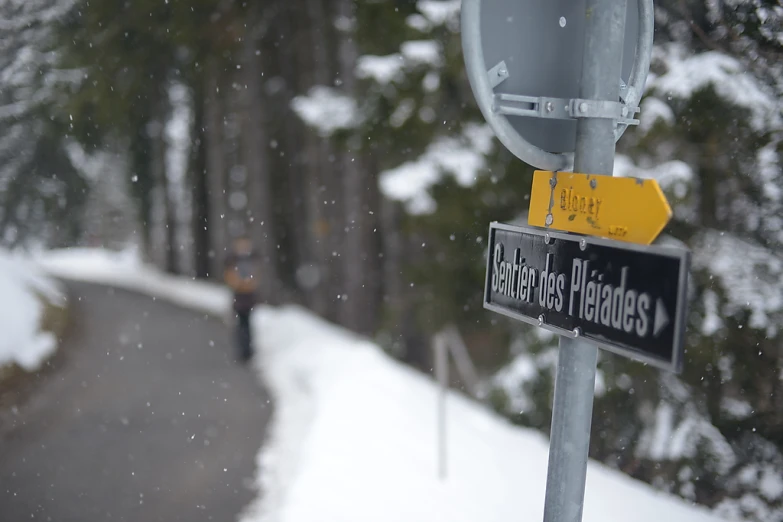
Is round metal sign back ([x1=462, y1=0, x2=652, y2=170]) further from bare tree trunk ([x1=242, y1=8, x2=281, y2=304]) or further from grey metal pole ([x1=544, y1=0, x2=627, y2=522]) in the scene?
bare tree trunk ([x1=242, y1=8, x2=281, y2=304])

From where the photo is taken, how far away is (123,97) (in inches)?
426

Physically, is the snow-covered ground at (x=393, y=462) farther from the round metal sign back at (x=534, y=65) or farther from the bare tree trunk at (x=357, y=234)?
the bare tree trunk at (x=357, y=234)

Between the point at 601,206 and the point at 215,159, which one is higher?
the point at 215,159

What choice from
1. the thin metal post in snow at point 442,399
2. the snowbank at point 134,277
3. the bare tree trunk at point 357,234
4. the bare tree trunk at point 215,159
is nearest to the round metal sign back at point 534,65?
the thin metal post in snow at point 442,399

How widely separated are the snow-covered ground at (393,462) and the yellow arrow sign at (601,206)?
322 cm

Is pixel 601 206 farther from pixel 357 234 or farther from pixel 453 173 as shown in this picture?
pixel 357 234

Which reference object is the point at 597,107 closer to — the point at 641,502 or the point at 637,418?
the point at 641,502

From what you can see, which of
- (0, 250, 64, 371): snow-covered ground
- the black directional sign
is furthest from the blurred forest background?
the black directional sign

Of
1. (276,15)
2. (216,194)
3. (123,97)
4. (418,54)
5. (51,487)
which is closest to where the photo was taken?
(51,487)

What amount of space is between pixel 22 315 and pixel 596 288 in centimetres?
744

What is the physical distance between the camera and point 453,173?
7371 mm

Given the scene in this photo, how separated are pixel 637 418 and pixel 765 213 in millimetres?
2261

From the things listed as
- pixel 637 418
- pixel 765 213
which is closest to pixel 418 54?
pixel 765 213

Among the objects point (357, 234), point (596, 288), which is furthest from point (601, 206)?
point (357, 234)
